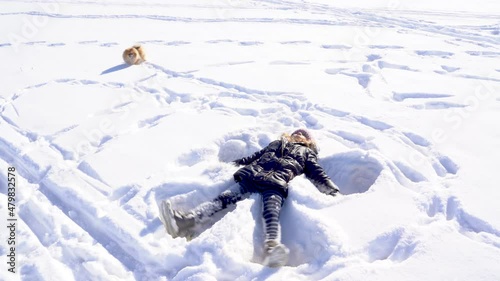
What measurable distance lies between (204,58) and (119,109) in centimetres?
302

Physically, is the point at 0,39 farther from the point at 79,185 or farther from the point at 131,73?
the point at 79,185

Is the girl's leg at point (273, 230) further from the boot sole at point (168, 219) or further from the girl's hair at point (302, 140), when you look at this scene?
the girl's hair at point (302, 140)

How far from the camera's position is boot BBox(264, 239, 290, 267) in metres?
3.34

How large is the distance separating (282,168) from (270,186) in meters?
0.33

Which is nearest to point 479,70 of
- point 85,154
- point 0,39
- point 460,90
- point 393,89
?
point 460,90

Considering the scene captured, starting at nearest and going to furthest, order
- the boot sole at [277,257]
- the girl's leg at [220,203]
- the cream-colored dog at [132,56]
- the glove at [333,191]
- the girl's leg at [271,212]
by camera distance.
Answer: the boot sole at [277,257]
the girl's leg at [271,212]
the girl's leg at [220,203]
the glove at [333,191]
the cream-colored dog at [132,56]

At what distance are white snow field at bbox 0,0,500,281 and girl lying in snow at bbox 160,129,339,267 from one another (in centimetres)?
14

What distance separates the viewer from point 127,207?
412 centimetres

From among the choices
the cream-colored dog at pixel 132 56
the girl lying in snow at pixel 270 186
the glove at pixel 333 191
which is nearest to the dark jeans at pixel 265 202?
the girl lying in snow at pixel 270 186

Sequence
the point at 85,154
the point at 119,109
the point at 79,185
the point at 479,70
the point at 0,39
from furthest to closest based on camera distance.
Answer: the point at 0,39
the point at 479,70
the point at 119,109
the point at 85,154
the point at 79,185

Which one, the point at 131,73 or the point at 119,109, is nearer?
the point at 119,109

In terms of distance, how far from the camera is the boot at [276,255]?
3.34 meters

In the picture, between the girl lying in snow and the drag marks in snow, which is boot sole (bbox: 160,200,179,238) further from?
the drag marks in snow

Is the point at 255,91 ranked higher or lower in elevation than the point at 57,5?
lower
